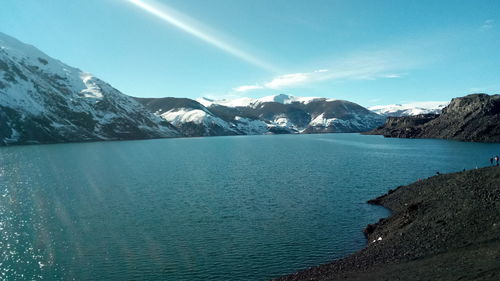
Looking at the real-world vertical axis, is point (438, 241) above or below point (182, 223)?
above

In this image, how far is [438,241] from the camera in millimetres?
37469

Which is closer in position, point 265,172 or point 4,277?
point 4,277

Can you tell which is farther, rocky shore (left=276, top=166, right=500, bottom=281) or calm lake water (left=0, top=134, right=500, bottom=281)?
calm lake water (left=0, top=134, right=500, bottom=281)

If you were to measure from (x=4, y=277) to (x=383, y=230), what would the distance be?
47.4m

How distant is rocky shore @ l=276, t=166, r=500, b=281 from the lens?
29.5 m

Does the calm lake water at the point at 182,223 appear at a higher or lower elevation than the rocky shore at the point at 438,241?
lower

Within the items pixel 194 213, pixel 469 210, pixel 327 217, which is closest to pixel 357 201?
pixel 327 217

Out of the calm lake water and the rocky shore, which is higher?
the rocky shore

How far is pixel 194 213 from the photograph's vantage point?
61.3 m

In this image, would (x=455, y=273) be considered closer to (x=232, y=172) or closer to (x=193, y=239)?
(x=193, y=239)

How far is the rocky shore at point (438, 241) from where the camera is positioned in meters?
29.5

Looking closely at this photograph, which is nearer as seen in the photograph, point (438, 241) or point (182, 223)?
point (438, 241)

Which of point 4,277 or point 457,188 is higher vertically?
point 457,188

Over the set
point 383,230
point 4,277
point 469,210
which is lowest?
point 4,277
